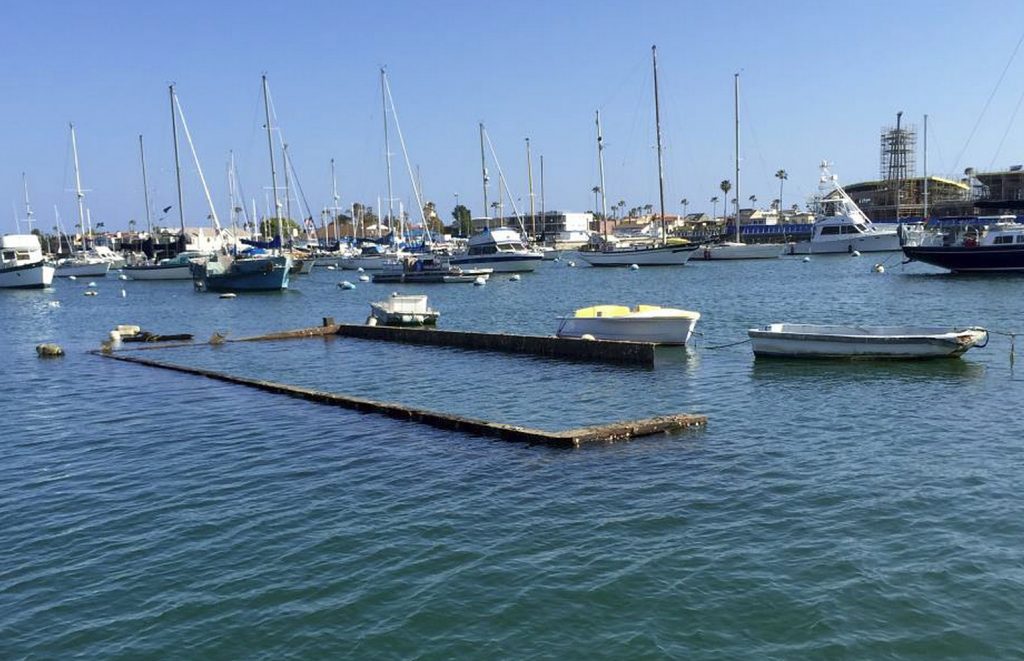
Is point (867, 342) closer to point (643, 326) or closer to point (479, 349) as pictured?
point (643, 326)

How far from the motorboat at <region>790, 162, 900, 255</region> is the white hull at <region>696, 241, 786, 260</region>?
4847 mm

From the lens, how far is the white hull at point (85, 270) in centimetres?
10431

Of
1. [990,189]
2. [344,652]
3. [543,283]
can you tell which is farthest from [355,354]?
[990,189]

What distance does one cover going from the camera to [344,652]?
798 centimetres

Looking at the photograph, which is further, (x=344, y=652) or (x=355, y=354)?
(x=355, y=354)

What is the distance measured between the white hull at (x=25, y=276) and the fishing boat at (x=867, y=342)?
74.7 meters

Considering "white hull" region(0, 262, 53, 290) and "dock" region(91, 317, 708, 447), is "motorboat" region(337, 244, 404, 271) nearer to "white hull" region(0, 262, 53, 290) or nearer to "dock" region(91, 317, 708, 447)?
"white hull" region(0, 262, 53, 290)

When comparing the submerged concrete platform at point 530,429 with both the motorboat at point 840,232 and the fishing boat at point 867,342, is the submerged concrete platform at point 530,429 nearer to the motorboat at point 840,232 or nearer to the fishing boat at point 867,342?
the fishing boat at point 867,342

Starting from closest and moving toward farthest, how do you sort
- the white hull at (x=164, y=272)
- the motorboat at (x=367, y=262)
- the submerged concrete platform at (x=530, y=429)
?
1. the submerged concrete platform at (x=530, y=429)
2. the white hull at (x=164, y=272)
3. the motorboat at (x=367, y=262)

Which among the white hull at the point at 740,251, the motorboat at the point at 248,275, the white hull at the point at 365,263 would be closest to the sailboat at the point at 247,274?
the motorboat at the point at 248,275

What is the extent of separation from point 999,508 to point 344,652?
8.52 meters

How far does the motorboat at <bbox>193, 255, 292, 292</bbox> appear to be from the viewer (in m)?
65.5

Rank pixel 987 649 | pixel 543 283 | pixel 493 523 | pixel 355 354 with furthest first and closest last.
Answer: pixel 543 283 → pixel 355 354 → pixel 493 523 → pixel 987 649

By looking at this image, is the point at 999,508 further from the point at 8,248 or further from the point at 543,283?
the point at 8,248
